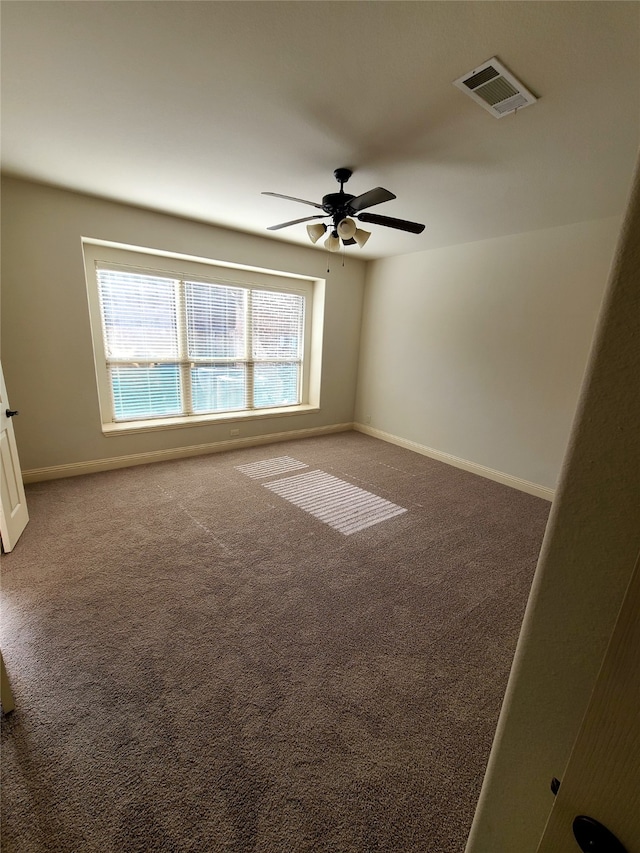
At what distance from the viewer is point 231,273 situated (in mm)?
4312

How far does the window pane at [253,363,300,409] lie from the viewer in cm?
495

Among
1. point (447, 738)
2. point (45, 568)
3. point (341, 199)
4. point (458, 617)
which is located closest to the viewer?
point (447, 738)

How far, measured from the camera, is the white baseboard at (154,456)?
3387 millimetres

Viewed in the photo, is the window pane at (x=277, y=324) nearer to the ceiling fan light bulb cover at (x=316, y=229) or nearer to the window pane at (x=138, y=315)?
the window pane at (x=138, y=315)

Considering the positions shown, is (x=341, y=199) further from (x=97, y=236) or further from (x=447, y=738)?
(x=447, y=738)

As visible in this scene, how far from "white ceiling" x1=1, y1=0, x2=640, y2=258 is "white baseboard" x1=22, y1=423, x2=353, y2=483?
2562mm

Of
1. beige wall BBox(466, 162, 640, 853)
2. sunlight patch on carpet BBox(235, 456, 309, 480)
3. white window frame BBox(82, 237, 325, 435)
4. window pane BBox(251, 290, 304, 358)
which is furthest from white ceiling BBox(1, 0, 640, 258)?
sunlight patch on carpet BBox(235, 456, 309, 480)

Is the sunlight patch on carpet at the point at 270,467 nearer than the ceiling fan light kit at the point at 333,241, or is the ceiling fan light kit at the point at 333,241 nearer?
the ceiling fan light kit at the point at 333,241

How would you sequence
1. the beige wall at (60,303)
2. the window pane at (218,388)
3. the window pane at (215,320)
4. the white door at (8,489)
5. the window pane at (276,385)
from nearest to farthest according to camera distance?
the white door at (8,489) → the beige wall at (60,303) → the window pane at (215,320) → the window pane at (218,388) → the window pane at (276,385)

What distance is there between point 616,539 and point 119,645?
6.86 feet

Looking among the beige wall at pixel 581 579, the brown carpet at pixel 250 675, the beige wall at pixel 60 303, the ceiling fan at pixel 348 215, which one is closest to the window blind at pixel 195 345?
the beige wall at pixel 60 303

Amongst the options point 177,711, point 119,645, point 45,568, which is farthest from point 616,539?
point 45,568

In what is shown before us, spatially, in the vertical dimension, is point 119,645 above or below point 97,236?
below

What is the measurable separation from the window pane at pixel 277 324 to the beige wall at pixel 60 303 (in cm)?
68
